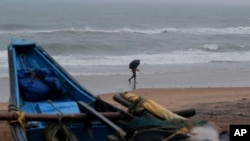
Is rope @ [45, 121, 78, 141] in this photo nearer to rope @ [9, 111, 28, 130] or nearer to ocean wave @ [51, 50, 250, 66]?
rope @ [9, 111, 28, 130]

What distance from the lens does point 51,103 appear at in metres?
7.49

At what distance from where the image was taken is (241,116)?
33.8 feet

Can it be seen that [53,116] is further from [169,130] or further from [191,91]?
[191,91]

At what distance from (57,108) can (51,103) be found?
28cm

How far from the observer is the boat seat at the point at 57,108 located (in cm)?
713

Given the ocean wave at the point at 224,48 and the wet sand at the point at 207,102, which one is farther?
the ocean wave at the point at 224,48

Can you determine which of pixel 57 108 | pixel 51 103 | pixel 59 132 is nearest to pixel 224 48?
pixel 51 103

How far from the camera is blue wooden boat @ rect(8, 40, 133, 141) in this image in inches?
238

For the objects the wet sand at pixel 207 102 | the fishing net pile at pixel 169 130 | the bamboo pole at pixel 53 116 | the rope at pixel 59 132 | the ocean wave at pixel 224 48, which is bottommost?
the wet sand at pixel 207 102

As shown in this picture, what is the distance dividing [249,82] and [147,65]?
5459mm

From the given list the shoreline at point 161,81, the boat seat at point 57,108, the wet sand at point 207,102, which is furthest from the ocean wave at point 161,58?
the boat seat at point 57,108

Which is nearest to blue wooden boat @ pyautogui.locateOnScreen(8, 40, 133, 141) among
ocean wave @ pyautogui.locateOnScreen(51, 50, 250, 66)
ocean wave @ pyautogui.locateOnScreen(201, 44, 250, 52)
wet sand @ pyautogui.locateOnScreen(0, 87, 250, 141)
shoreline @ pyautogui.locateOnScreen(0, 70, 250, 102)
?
wet sand @ pyautogui.locateOnScreen(0, 87, 250, 141)

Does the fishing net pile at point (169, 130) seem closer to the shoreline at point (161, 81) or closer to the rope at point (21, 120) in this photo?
the rope at point (21, 120)

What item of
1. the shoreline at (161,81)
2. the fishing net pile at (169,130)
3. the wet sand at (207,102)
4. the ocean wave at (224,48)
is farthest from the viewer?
the ocean wave at (224,48)
